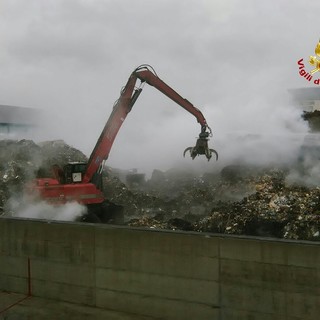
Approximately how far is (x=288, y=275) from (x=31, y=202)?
7.65 m

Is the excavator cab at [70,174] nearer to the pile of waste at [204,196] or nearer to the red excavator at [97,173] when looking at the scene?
the red excavator at [97,173]

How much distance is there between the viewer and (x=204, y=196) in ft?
45.7

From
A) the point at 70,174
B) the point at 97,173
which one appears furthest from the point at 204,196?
the point at 70,174

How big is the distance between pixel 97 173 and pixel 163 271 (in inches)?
255

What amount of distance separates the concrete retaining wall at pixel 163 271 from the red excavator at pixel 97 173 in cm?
377

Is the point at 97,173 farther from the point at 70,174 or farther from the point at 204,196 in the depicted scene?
the point at 204,196

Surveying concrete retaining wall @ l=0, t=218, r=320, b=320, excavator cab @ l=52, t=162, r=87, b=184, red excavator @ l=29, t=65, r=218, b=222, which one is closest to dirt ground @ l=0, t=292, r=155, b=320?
concrete retaining wall @ l=0, t=218, r=320, b=320

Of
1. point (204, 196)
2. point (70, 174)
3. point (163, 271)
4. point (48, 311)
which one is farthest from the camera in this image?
point (204, 196)

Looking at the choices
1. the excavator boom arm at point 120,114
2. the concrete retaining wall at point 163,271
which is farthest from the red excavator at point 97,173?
the concrete retaining wall at point 163,271

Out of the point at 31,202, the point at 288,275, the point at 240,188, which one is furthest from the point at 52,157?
the point at 288,275

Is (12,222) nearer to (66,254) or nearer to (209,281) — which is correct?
(66,254)

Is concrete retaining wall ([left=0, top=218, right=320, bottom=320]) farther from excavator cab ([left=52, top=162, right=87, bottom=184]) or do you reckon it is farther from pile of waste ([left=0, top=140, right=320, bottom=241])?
excavator cab ([left=52, top=162, right=87, bottom=184])

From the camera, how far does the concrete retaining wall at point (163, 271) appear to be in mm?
5215

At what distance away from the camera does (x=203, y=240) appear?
5.68 m
